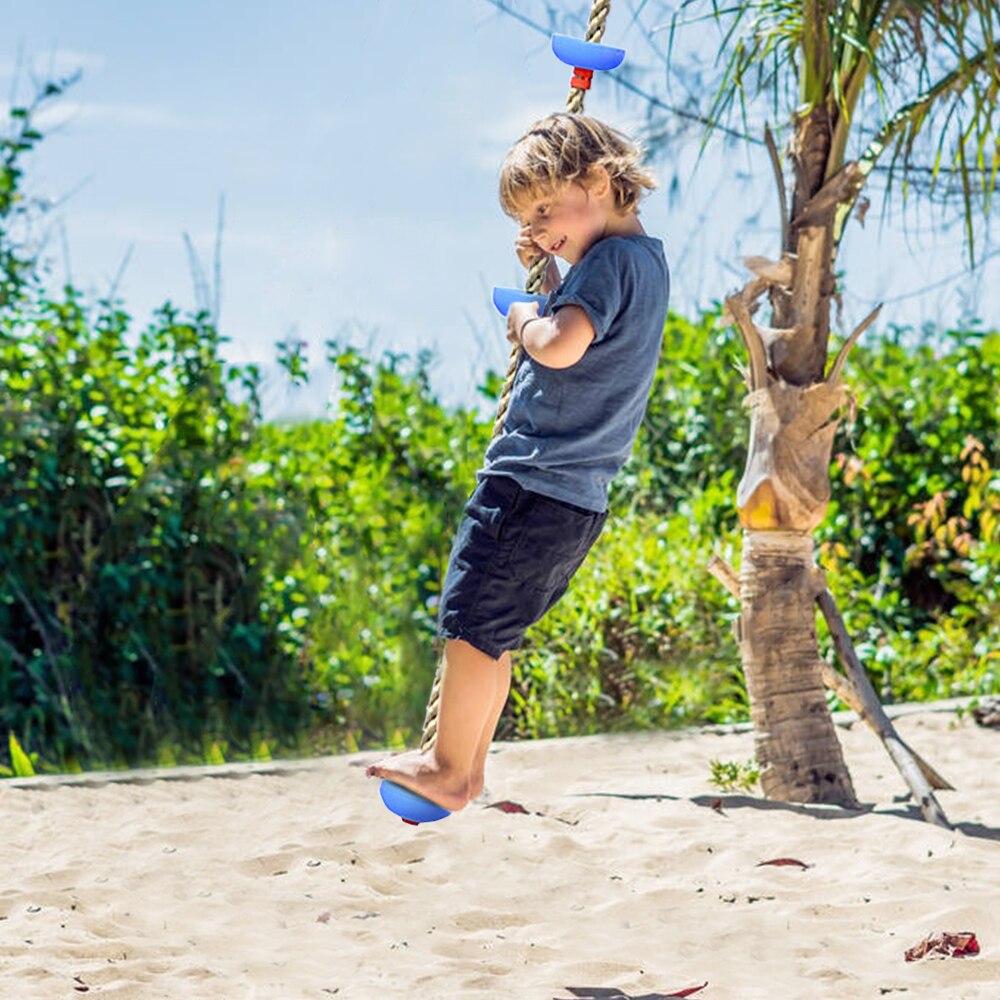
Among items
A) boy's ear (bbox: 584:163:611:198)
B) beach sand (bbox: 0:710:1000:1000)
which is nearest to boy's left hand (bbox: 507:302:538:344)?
boy's ear (bbox: 584:163:611:198)

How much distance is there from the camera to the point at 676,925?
3436mm

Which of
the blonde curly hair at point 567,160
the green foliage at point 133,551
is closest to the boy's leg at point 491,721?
the blonde curly hair at point 567,160

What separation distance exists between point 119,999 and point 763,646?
2302mm

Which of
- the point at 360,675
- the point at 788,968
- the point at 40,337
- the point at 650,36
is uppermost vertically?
the point at 650,36

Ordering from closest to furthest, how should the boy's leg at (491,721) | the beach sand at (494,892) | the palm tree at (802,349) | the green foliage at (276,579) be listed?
the boy's leg at (491,721) → the beach sand at (494,892) → the palm tree at (802,349) → the green foliage at (276,579)

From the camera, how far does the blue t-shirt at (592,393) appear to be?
282cm

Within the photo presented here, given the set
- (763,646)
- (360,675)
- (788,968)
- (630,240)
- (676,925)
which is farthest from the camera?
(360,675)

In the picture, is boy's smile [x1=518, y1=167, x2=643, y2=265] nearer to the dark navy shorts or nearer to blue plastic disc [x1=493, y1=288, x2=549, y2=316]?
blue plastic disc [x1=493, y1=288, x2=549, y2=316]

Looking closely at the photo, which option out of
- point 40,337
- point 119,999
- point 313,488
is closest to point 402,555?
point 313,488

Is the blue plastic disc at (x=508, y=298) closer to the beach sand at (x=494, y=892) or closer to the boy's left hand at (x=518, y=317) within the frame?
the boy's left hand at (x=518, y=317)

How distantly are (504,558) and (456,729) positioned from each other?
14.1 inches

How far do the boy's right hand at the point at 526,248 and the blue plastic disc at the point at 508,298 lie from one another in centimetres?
7

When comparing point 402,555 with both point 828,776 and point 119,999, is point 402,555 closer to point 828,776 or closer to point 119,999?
point 828,776

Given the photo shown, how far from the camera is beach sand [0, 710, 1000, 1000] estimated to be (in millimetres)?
3047
